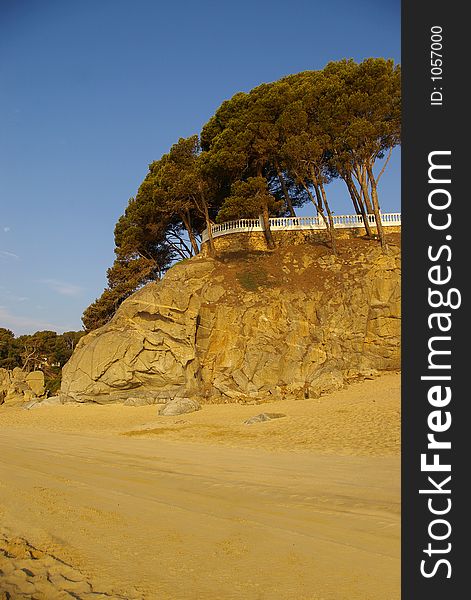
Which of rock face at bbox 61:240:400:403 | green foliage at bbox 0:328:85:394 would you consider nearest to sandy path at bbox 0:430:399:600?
rock face at bbox 61:240:400:403

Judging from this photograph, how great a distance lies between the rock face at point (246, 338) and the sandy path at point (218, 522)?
47.0ft

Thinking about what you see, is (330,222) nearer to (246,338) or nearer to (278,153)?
(278,153)

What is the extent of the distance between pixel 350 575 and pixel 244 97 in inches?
1426

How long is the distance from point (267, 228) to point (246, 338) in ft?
30.3

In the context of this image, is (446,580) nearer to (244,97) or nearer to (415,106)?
(415,106)

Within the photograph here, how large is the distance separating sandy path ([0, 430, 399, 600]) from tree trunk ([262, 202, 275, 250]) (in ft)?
74.4

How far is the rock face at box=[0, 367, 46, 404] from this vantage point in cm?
3925

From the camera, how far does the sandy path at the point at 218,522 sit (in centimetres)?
514

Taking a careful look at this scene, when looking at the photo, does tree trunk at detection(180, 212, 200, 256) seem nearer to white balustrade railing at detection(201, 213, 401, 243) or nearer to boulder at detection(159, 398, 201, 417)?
white balustrade railing at detection(201, 213, 401, 243)

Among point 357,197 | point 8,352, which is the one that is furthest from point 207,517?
point 8,352

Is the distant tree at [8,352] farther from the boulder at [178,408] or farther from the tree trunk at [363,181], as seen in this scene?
the tree trunk at [363,181]

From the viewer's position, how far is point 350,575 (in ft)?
17.0

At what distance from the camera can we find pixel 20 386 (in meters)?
43.3

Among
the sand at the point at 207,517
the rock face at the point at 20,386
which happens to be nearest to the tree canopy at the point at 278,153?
the rock face at the point at 20,386
